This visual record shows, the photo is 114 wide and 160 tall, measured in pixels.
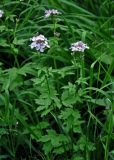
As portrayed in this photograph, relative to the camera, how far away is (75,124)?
2223mm

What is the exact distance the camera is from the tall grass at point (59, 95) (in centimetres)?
221

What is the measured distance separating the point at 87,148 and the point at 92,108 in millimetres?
276

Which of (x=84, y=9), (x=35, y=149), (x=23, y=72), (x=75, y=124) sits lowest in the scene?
(x=35, y=149)

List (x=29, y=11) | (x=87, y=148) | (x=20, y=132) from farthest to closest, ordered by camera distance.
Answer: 1. (x=29, y=11)
2. (x=20, y=132)
3. (x=87, y=148)

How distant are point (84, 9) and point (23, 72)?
40.5 inches

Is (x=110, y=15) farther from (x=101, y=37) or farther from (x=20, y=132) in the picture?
(x=20, y=132)

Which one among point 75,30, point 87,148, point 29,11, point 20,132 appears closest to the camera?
point 87,148

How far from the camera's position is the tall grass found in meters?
2.21

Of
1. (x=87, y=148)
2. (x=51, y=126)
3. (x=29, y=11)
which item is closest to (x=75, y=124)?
(x=87, y=148)

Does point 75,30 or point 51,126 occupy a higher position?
point 75,30

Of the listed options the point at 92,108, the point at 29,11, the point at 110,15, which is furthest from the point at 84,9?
the point at 92,108

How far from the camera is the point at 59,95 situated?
94.6 inches

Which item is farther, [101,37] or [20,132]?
[101,37]

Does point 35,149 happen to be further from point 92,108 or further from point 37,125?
point 92,108
